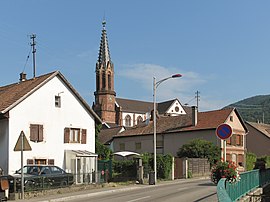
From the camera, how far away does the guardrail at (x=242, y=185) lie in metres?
11.0

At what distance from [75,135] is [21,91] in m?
5.57

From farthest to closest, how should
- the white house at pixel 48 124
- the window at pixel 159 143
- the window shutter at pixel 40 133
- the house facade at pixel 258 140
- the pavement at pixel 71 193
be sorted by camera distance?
the house facade at pixel 258 140, the window at pixel 159 143, the window shutter at pixel 40 133, the white house at pixel 48 124, the pavement at pixel 71 193

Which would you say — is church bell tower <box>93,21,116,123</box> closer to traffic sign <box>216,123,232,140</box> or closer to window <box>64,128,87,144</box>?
window <box>64,128,87,144</box>

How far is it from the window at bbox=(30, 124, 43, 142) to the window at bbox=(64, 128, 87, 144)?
2.40 meters

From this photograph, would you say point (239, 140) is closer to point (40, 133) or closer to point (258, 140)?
point (258, 140)

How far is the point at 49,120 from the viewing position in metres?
34.4

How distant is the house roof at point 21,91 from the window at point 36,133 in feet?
7.44

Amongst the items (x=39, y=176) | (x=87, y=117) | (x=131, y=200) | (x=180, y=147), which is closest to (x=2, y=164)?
(x=39, y=176)

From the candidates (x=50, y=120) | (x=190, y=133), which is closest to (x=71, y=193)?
(x=50, y=120)

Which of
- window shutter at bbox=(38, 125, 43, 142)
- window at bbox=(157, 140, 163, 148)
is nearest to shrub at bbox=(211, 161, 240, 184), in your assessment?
window shutter at bbox=(38, 125, 43, 142)

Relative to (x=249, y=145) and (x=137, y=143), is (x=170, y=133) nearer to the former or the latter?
(x=137, y=143)

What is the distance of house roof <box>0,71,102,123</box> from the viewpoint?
3197 centimetres

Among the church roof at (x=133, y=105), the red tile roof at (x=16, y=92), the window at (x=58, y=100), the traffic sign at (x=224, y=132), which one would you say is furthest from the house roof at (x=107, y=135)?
the traffic sign at (x=224, y=132)

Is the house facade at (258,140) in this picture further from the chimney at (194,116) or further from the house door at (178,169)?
the house door at (178,169)
